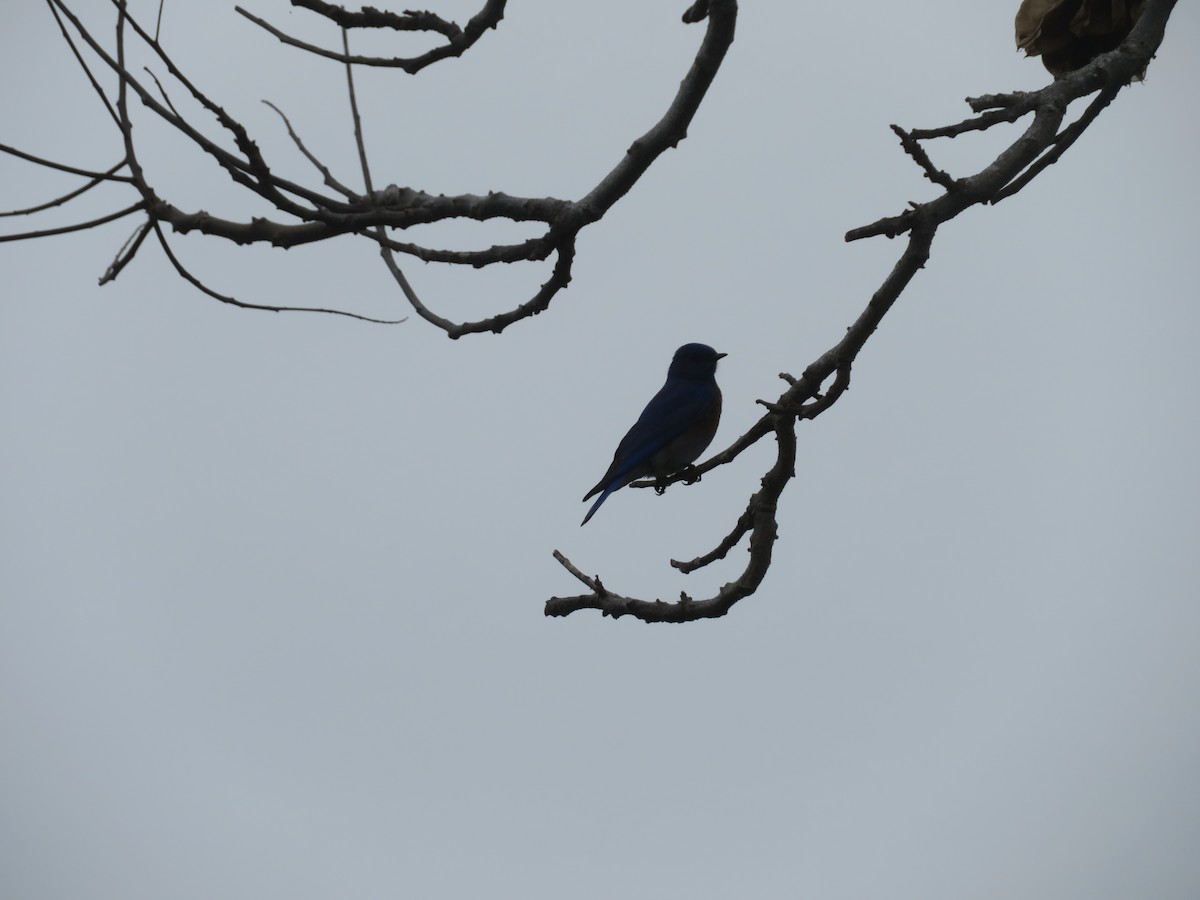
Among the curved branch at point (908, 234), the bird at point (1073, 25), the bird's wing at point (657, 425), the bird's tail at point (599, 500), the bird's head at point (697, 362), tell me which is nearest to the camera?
the curved branch at point (908, 234)

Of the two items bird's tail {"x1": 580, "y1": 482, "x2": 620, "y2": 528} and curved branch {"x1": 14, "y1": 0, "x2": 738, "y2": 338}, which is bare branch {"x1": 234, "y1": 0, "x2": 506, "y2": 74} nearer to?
curved branch {"x1": 14, "y1": 0, "x2": 738, "y2": 338}

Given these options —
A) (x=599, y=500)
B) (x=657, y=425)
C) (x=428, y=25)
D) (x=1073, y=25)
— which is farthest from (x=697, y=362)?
(x=428, y=25)

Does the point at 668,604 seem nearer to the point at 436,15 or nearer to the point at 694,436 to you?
the point at 436,15

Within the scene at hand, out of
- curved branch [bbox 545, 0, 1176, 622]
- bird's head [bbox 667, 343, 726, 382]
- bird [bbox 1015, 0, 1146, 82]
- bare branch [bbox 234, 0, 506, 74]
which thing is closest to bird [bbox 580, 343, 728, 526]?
bird's head [bbox 667, 343, 726, 382]

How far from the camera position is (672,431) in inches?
358

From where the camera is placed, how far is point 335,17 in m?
3.12

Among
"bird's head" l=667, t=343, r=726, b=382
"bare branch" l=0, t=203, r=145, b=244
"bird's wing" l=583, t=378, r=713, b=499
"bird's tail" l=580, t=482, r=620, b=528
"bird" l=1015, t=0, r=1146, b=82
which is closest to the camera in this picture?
"bare branch" l=0, t=203, r=145, b=244

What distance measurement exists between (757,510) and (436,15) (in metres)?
1.99

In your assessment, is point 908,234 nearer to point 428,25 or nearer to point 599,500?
point 428,25

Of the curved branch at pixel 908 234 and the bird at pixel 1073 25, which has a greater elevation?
the bird at pixel 1073 25

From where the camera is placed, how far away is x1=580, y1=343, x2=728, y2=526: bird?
8758 millimetres

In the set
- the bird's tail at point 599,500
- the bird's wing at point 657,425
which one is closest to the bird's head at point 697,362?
the bird's wing at point 657,425

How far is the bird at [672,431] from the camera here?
8.76 metres

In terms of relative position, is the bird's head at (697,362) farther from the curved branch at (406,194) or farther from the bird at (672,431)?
the curved branch at (406,194)
